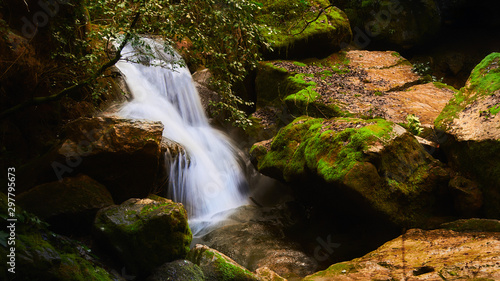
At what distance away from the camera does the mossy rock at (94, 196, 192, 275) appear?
4.19 m

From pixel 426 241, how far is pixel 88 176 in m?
5.38

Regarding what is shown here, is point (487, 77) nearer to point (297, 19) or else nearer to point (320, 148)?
point (320, 148)

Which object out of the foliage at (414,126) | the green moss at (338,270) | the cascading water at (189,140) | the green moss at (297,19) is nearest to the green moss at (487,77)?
the foliage at (414,126)

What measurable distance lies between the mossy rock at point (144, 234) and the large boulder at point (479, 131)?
4780 mm

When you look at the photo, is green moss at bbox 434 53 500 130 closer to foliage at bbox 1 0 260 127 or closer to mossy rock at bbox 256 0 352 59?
foliage at bbox 1 0 260 127

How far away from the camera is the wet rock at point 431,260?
354cm

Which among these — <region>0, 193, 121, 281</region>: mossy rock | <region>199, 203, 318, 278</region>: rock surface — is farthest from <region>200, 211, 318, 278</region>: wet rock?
<region>0, 193, 121, 281</region>: mossy rock

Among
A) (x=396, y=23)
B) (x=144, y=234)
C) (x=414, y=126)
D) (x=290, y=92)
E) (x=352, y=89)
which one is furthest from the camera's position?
(x=396, y=23)

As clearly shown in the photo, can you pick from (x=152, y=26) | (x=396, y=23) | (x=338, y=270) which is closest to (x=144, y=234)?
(x=338, y=270)

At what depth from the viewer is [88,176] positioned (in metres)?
5.43

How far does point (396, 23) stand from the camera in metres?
14.4

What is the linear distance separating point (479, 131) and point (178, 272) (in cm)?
533

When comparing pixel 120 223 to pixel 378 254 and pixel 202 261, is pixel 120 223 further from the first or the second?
pixel 378 254

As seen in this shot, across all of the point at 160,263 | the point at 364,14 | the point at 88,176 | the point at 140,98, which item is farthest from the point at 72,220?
the point at 364,14
